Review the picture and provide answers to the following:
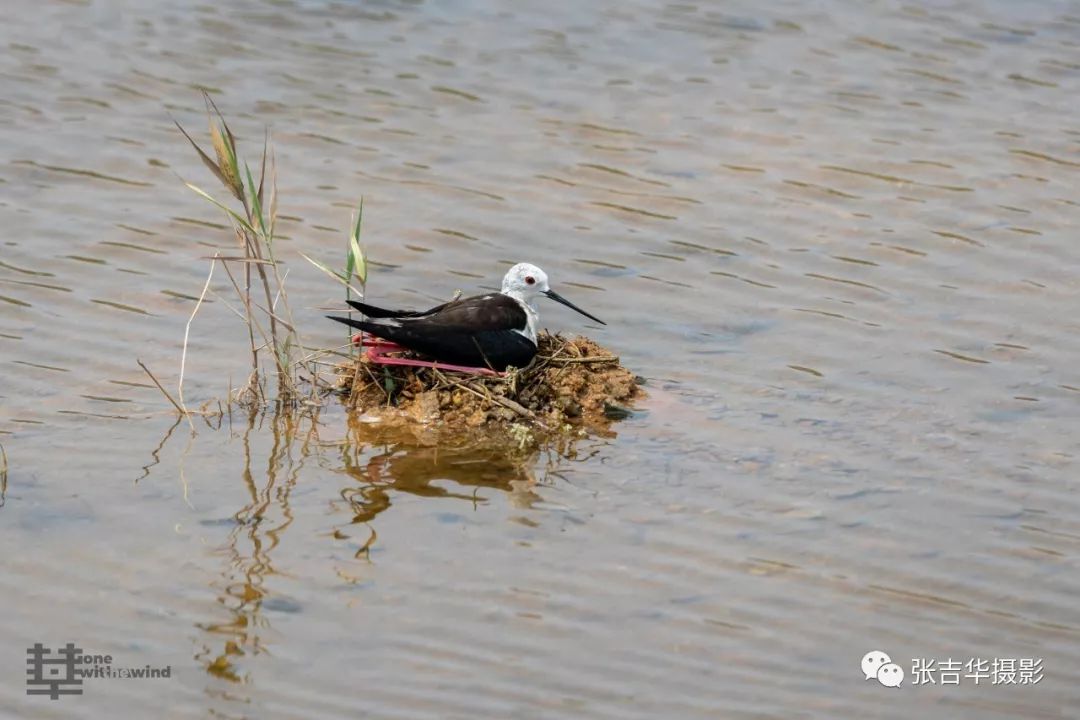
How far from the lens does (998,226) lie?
10602mm

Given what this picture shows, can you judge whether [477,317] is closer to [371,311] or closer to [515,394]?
[515,394]

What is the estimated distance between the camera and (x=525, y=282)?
8.12m

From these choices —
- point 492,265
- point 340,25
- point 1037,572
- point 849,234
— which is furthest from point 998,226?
point 340,25

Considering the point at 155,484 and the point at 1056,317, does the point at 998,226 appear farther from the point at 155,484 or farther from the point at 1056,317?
the point at 155,484

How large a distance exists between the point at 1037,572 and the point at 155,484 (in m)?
3.97
